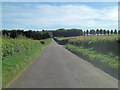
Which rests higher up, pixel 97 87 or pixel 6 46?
pixel 6 46

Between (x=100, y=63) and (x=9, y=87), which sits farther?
(x=100, y=63)

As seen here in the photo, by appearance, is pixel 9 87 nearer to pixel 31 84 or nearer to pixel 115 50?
pixel 31 84

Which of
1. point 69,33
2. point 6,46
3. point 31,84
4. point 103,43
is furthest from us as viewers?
point 69,33

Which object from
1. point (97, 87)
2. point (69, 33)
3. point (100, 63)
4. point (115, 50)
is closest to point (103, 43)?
point (115, 50)

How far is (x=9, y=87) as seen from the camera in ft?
22.6

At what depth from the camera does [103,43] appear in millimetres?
19703

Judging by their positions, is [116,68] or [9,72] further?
[116,68]

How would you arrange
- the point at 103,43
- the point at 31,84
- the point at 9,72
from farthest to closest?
the point at 103,43 → the point at 9,72 → the point at 31,84

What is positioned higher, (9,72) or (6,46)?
(6,46)

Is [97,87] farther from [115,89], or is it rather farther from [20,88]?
[20,88]

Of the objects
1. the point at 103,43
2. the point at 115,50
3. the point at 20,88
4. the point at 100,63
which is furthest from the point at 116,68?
the point at 103,43

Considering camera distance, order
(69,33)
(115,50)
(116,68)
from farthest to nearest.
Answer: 1. (69,33)
2. (115,50)
3. (116,68)

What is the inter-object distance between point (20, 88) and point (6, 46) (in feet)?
20.8

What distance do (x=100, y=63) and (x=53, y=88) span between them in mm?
7011
